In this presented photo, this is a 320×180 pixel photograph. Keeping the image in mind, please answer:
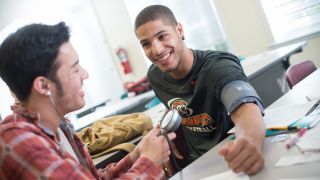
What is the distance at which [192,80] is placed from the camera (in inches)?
67.0

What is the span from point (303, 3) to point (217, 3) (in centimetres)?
123

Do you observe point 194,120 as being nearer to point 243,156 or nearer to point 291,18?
point 243,156

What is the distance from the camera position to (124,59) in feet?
20.6

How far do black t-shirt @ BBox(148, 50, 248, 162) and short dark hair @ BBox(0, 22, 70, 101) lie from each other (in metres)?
0.72

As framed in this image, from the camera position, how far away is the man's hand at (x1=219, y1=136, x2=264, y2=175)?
1022 mm

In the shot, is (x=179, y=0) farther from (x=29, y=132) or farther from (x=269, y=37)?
(x=29, y=132)

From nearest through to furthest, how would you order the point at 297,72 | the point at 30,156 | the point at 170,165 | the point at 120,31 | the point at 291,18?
1. the point at 30,156
2. the point at 170,165
3. the point at 297,72
4. the point at 291,18
5. the point at 120,31

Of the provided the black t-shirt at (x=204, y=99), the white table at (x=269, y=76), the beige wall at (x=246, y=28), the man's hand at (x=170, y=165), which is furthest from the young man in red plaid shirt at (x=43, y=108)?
the beige wall at (x=246, y=28)

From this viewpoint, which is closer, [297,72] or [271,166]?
[271,166]

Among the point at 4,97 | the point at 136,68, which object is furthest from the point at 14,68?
the point at 136,68

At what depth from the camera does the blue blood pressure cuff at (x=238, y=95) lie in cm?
130

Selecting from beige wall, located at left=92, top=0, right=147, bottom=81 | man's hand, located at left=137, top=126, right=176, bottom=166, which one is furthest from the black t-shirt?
beige wall, located at left=92, top=0, right=147, bottom=81

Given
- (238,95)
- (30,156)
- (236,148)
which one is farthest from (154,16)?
(30,156)

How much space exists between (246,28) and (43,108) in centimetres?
425
